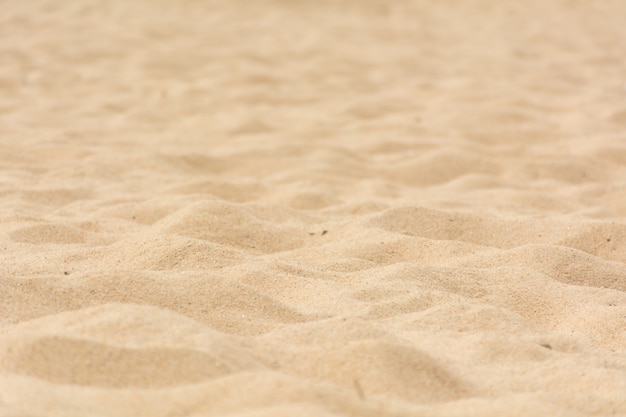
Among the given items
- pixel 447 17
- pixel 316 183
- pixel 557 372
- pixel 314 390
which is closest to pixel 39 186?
pixel 316 183

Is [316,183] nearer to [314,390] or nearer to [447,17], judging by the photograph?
[314,390]

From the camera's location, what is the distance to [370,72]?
477 centimetres

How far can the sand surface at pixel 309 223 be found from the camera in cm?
144

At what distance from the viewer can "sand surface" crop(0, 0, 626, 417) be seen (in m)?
1.44

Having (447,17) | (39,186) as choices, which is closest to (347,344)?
(39,186)

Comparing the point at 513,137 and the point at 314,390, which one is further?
the point at 513,137

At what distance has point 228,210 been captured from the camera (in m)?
2.42

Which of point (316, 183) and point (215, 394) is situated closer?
point (215, 394)

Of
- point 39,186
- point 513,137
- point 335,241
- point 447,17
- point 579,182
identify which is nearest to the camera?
point 335,241

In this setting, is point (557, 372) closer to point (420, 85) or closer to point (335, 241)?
point (335, 241)

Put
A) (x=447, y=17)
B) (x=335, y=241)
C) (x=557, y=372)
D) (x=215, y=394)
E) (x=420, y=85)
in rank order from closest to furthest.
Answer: (x=215, y=394) → (x=557, y=372) → (x=335, y=241) → (x=420, y=85) → (x=447, y=17)

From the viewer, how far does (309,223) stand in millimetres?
2520

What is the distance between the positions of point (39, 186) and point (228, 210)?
0.86m

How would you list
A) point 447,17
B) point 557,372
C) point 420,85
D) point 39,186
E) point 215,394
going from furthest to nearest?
1. point 447,17
2. point 420,85
3. point 39,186
4. point 557,372
5. point 215,394
